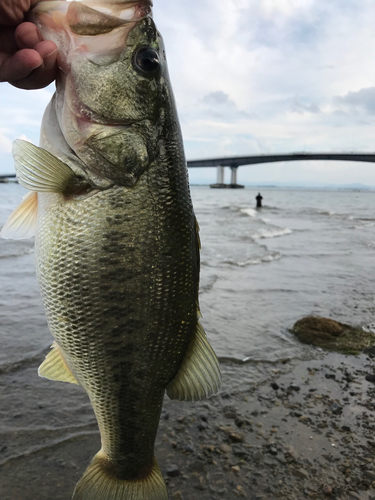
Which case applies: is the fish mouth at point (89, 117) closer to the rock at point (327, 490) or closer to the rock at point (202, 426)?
the rock at point (202, 426)

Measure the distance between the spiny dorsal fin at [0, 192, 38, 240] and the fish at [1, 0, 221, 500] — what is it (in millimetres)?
65

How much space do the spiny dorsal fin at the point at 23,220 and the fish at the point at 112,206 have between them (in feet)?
0.21

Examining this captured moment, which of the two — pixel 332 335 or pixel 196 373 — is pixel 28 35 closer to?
pixel 196 373

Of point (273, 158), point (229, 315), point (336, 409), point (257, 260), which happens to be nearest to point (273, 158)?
point (273, 158)

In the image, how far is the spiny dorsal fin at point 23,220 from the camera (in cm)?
212

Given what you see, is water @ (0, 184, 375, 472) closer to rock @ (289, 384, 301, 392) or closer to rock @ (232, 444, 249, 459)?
rock @ (289, 384, 301, 392)

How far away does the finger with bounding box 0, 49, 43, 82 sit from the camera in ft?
5.96

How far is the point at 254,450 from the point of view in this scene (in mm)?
3488

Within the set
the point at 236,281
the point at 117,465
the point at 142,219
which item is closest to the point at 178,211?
the point at 142,219

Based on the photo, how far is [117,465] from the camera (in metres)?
2.18

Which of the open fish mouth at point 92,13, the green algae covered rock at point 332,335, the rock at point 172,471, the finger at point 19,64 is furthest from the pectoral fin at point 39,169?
the green algae covered rock at point 332,335

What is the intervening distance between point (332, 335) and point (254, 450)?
9.95 ft

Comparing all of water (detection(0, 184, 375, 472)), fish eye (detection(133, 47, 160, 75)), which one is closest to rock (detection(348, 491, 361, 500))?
water (detection(0, 184, 375, 472))

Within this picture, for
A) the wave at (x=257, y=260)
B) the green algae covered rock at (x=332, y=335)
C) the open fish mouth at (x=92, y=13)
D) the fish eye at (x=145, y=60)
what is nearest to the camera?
the open fish mouth at (x=92, y=13)
